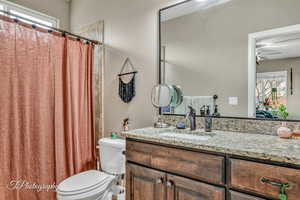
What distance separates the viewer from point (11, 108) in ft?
5.63

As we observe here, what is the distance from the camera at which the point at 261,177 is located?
889 millimetres

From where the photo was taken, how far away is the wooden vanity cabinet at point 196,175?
0.87 meters

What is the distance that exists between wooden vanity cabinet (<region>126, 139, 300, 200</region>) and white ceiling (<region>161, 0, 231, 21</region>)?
127 cm

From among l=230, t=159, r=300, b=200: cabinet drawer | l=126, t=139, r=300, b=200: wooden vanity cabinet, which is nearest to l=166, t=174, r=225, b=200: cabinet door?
l=126, t=139, r=300, b=200: wooden vanity cabinet

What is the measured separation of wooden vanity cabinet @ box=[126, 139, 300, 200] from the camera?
87cm

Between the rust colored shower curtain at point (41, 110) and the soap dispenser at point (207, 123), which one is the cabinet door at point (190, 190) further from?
the rust colored shower curtain at point (41, 110)

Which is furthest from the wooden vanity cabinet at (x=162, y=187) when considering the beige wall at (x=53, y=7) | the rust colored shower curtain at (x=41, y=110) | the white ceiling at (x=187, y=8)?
the beige wall at (x=53, y=7)

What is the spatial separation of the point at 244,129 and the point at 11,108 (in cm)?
202

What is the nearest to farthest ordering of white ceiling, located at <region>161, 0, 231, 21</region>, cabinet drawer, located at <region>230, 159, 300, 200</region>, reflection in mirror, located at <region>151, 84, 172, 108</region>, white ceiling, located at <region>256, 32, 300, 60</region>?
cabinet drawer, located at <region>230, 159, 300, 200</region>
white ceiling, located at <region>256, 32, 300, 60</region>
white ceiling, located at <region>161, 0, 231, 21</region>
reflection in mirror, located at <region>151, 84, 172, 108</region>

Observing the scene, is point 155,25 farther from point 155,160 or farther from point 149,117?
point 155,160

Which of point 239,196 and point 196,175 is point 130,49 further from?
point 239,196

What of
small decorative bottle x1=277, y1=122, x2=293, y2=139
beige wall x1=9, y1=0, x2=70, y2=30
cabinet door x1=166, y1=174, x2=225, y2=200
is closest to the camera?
cabinet door x1=166, y1=174, x2=225, y2=200

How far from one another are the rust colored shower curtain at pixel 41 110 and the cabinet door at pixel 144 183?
3.27ft

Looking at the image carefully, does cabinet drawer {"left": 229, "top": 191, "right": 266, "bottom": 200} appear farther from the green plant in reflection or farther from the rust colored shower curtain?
the rust colored shower curtain
